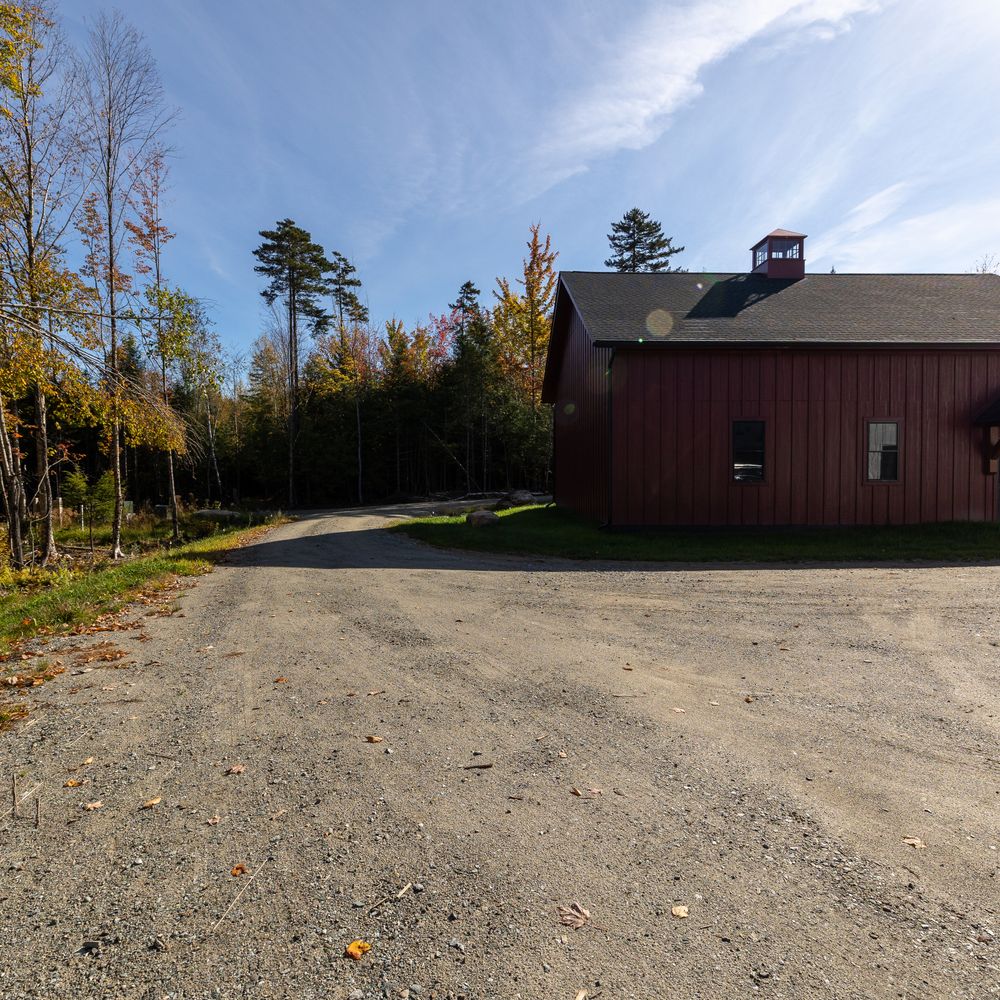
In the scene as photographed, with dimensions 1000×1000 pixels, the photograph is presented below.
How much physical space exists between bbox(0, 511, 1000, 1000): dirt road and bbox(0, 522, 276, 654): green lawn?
58.6 inches

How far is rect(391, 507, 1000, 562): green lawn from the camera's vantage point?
11.1 meters

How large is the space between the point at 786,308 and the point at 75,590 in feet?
51.3

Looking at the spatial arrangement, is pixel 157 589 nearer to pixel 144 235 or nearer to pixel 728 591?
pixel 728 591

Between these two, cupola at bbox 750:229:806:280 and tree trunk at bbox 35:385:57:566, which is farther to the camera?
cupola at bbox 750:229:806:280

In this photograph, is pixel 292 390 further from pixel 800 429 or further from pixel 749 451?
pixel 800 429

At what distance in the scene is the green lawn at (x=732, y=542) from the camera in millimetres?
11102

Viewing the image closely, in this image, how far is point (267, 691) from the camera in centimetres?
459

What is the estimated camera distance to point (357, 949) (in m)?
2.08

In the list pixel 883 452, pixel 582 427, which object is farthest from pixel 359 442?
pixel 883 452

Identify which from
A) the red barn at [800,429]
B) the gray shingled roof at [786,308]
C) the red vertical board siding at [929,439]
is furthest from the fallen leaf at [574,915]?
the red vertical board siding at [929,439]

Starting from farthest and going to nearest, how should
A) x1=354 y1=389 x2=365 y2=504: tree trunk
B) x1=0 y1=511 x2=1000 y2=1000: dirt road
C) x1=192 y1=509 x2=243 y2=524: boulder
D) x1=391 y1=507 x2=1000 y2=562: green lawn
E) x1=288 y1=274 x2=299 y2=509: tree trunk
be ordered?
x1=354 y1=389 x2=365 y2=504: tree trunk
x1=288 y1=274 x2=299 y2=509: tree trunk
x1=192 y1=509 x2=243 y2=524: boulder
x1=391 y1=507 x2=1000 y2=562: green lawn
x1=0 y1=511 x2=1000 y2=1000: dirt road

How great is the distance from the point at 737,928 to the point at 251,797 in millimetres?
2234

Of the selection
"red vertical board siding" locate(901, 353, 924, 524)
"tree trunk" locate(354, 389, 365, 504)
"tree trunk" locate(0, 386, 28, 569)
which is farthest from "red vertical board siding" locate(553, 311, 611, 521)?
"tree trunk" locate(354, 389, 365, 504)

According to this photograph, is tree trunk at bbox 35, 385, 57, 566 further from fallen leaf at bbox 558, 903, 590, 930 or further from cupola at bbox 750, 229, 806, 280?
cupola at bbox 750, 229, 806, 280
